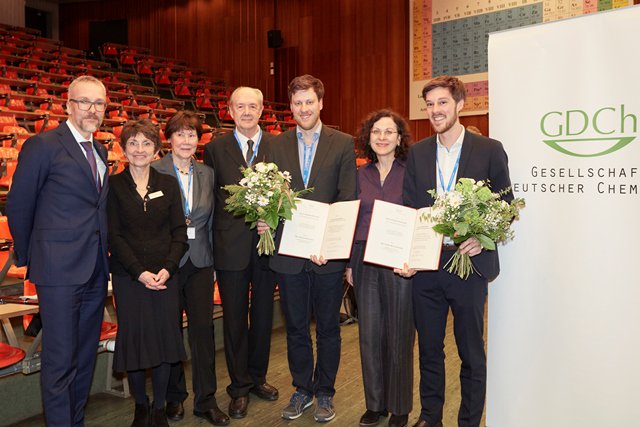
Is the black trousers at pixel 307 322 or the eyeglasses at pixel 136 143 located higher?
the eyeglasses at pixel 136 143

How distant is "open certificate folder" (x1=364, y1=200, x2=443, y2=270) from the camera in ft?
8.25

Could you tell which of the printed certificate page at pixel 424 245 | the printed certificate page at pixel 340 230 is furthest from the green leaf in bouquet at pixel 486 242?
the printed certificate page at pixel 340 230

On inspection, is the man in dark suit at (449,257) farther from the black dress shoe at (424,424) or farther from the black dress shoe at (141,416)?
the black dress shoe at (141,416)

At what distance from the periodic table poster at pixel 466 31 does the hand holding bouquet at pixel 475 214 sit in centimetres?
831

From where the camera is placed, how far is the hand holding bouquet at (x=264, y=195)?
2.62 metres

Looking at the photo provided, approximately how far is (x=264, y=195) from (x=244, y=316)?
31.2 inches

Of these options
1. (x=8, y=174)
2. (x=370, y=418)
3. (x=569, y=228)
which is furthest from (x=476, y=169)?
(x=8, y=174)

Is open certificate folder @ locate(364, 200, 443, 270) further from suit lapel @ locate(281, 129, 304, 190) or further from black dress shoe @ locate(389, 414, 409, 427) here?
black dress shoe @ locate(389, 414, 409, 427)

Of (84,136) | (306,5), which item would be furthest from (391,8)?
(84,136)

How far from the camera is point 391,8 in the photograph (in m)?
11.9

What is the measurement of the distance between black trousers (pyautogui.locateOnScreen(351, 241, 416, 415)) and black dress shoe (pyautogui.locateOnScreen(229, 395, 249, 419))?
677 millimetres

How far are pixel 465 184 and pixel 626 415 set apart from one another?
1.08 m

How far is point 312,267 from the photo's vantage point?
2.93 metres

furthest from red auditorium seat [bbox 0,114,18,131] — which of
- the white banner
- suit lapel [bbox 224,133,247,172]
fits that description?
the white banner
